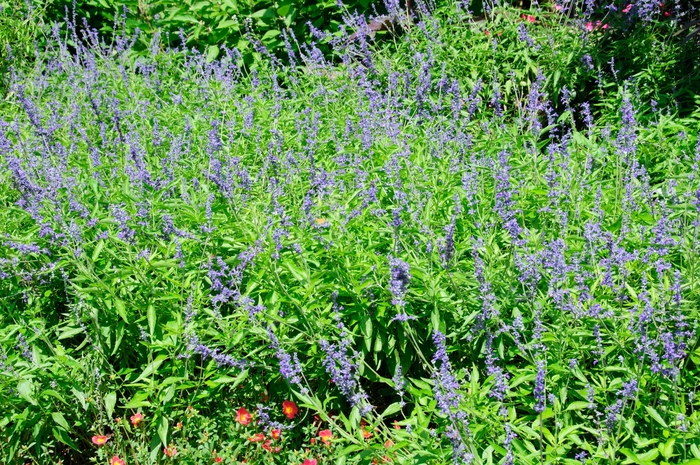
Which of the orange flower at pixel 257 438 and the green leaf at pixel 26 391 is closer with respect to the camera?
the green leaf at pixel 26 391

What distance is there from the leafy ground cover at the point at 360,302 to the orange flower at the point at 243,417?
10mm

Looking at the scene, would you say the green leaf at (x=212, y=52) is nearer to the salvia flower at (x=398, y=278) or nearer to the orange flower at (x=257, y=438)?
the orange flower at (x=257, y=438)

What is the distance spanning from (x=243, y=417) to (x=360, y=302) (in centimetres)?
71

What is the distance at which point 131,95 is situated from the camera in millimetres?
5344

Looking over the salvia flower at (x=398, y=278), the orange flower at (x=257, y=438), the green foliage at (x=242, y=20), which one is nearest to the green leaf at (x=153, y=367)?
the orange flower at (x=257, y=438)

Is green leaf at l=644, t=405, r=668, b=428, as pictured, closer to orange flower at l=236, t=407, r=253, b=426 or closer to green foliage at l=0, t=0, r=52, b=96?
orange flower at l=236, t=407, r=253, b=426

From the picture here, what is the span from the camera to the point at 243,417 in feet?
10.6

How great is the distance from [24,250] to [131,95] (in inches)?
88.3

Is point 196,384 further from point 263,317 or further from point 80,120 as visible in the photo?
point 80,120

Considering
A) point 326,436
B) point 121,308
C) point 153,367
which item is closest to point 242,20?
point 121,308

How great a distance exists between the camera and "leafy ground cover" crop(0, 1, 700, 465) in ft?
8.73

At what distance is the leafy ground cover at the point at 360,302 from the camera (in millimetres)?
2662

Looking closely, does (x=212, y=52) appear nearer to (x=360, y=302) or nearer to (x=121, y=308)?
(x=121, y=308)

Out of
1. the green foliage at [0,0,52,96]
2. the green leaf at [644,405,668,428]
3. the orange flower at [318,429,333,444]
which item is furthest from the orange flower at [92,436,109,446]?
the green foliage at [0,0,52,96]
